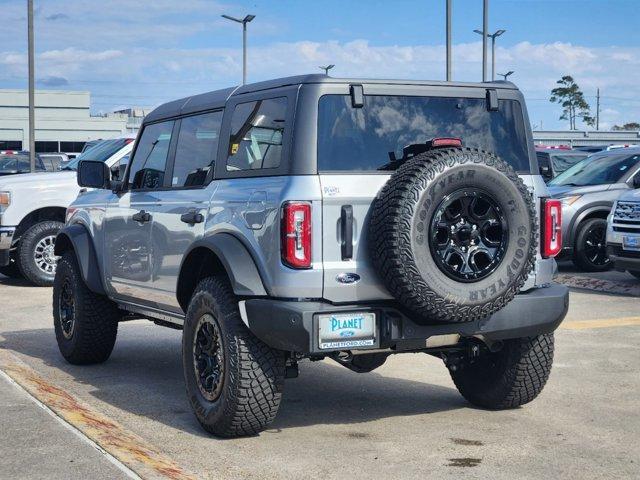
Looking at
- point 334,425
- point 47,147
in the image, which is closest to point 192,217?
point 334,425

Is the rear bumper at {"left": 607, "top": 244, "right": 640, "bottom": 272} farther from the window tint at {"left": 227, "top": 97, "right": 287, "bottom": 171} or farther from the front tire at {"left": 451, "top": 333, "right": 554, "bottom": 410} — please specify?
the window tint at {"left": 227, "top": 97, "right": 287, "bottom": 171}

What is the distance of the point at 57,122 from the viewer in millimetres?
92812

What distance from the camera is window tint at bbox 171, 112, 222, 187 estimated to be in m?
6.57

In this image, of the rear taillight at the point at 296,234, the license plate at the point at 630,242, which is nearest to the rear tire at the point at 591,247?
the license plate at the point at 630,242

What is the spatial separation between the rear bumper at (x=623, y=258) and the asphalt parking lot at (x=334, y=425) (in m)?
3.99

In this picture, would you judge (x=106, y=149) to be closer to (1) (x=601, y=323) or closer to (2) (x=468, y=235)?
(1) (x=601, y=323)

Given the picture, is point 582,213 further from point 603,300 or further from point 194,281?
point 194,281

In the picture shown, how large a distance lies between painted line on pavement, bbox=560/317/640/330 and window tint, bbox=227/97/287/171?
194 inches

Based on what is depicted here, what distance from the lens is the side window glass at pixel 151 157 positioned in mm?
7309

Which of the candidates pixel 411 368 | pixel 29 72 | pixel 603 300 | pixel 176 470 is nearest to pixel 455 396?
pixel 411 368

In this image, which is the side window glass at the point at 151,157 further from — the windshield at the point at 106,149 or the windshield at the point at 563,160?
the windshield at the point at 563,160

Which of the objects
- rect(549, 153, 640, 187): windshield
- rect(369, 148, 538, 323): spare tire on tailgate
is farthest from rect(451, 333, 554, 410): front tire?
rect(549, 153, 640, 187): windshield

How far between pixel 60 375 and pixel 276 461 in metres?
3.03

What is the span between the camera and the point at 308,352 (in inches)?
214
